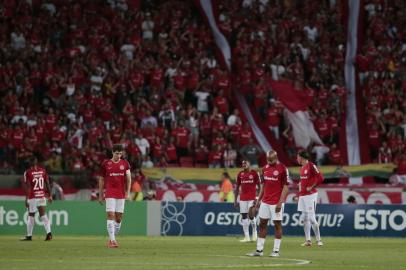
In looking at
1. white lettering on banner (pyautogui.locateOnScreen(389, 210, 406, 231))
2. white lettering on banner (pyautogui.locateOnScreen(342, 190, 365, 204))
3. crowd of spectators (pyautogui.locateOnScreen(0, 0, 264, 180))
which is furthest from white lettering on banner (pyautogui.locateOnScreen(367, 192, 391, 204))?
crowd of spectators (pyautogui.locateOnScreen(0, 0, 264, 180))

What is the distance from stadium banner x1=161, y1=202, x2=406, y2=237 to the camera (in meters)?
37.2

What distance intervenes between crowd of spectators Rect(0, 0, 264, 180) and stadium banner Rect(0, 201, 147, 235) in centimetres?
401

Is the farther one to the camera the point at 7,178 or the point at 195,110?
the point at 195,110

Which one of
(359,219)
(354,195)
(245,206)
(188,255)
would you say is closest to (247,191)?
(245,206)

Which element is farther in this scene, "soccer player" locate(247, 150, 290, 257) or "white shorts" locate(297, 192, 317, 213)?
"white shorts" locate(297, 192, 317, 213)

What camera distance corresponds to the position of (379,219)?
3688cm

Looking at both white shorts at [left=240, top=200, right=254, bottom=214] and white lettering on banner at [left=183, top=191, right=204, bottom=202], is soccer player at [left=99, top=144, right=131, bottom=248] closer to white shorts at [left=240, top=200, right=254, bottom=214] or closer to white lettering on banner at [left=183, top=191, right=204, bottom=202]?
white shorts at [left=240, top=200, right=254, bottom=214]

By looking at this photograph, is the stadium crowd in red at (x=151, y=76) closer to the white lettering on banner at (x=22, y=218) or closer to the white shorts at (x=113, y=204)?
the white lettering on banner at (x=22, y=218)

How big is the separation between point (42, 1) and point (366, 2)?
14.8 meters

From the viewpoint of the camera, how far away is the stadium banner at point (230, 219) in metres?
37.2

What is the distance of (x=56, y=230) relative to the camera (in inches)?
1462

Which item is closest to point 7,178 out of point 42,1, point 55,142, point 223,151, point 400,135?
point 55,142

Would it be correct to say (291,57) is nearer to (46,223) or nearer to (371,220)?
(371,220)

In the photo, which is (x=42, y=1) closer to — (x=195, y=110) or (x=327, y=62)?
(x=195, y=110)
